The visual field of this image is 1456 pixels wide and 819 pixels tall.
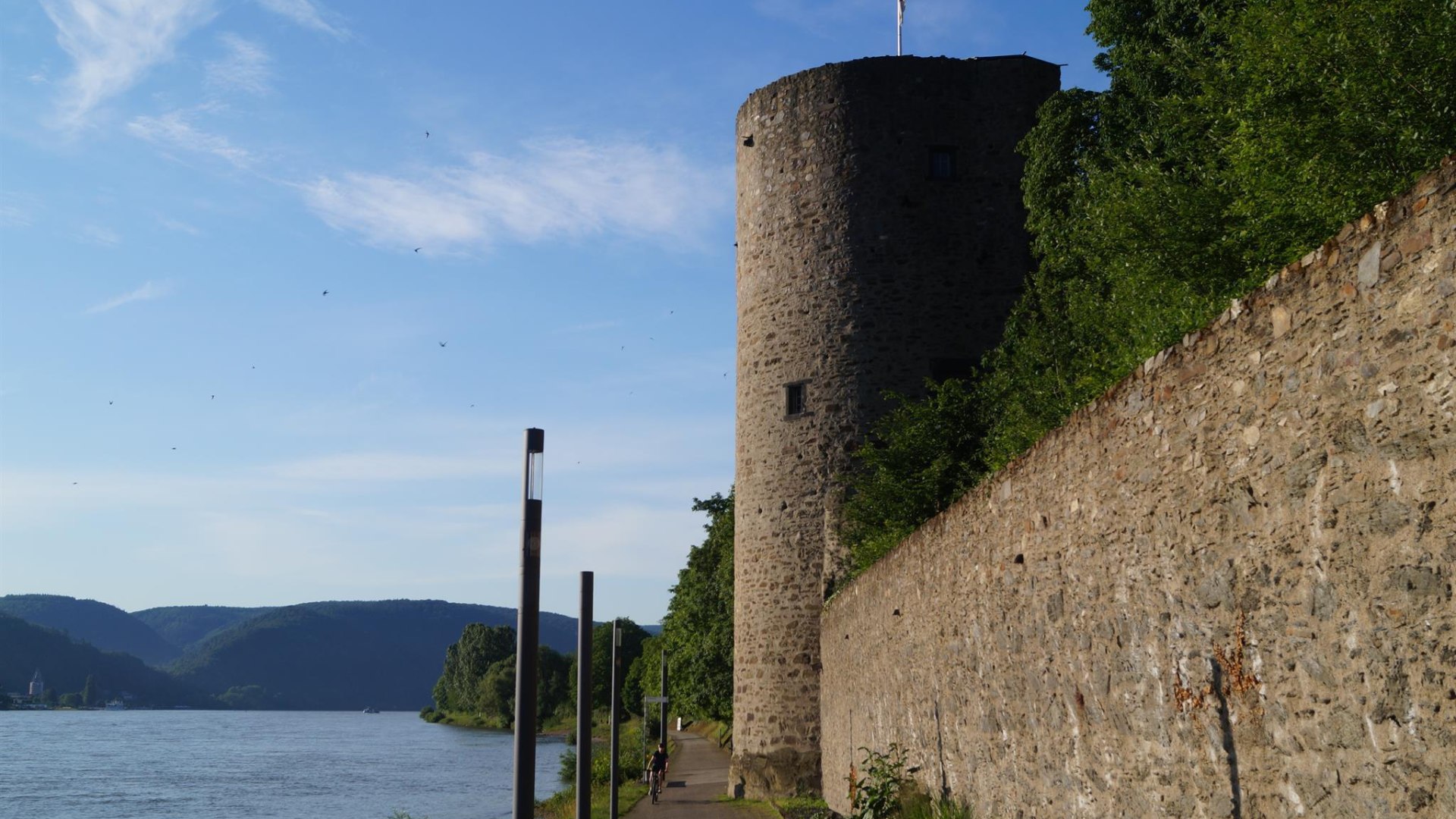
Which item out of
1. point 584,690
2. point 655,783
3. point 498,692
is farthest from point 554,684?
point 584,690

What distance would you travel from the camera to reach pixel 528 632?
7.52 metres

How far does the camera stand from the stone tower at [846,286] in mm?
21062

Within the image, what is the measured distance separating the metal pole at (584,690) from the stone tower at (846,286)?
21.7 feet

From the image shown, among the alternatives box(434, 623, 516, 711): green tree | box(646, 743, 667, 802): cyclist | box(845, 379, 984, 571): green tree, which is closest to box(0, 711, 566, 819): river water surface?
box(434, 623, 516, 711): green tree

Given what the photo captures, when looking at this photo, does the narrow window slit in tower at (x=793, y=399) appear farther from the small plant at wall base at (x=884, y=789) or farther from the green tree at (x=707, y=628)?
the green tree at (x=707, y=628)

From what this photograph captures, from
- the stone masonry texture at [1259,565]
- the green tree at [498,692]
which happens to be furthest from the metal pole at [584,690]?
the green tree at [498,692]

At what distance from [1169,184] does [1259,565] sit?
6.62m

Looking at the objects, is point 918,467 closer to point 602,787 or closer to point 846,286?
point 846,286

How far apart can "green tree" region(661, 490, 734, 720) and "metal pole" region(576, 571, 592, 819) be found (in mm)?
21183

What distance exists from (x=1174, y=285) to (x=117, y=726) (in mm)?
153077

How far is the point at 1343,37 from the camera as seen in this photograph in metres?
7.91

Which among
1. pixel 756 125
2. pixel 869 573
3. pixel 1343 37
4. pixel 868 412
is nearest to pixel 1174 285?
pixel 1343 37

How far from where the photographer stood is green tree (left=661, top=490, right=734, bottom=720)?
1464 inches

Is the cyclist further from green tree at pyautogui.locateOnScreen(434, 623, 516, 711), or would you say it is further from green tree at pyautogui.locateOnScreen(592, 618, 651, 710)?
green tree at pyautogui.locateOnScreen(434, 623, 516, 711)
